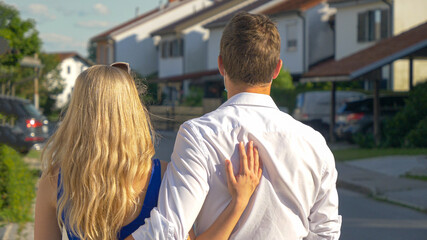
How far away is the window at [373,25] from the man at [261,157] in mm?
28531

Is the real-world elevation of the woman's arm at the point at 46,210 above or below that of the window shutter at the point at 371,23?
below

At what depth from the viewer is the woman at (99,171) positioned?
235 centimetres

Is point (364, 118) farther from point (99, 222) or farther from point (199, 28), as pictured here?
point (199, 28)

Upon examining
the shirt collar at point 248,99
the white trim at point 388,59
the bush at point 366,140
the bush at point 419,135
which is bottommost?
the bush at point 366,140

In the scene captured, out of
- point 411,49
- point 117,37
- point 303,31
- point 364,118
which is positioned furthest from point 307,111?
point 117,37

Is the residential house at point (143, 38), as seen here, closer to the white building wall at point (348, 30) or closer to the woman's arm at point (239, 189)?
the white building wall at point (348, 30)

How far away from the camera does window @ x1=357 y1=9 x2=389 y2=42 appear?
29406mm

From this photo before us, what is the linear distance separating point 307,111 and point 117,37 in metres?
31.1

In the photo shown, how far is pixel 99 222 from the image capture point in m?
2.37

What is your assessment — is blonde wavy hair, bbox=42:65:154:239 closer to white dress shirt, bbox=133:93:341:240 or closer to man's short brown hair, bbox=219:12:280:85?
white dress shirt, bbox=133:93:341:240

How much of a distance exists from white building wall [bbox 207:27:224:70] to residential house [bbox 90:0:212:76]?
426 inches

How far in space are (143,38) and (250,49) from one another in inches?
2040

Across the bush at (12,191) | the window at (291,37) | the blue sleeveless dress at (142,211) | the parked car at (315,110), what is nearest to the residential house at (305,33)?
the window at (291,37)

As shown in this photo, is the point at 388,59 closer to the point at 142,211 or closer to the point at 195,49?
the point at 142,211
